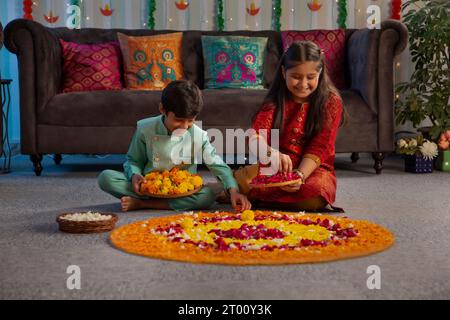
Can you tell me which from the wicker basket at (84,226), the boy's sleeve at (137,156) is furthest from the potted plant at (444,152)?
the wicker basket at (84,226)

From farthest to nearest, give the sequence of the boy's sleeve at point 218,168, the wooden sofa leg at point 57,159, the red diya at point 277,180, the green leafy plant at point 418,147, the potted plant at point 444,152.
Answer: the wooden sofa leg at point 57,159
the potted plant at point 444,152
the green leafy plant at point 418,147
the boy's sleeve at point 218,168
the red diya at point 277,180

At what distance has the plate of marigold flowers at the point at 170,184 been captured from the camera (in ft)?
9.89

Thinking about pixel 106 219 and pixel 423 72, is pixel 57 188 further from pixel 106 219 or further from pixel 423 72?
pixel 423 72

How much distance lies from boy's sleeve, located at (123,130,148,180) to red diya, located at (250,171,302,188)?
1.71 feet

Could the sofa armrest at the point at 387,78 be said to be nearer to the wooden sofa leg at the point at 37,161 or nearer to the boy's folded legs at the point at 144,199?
the boy's folded legs at the point at 144,199

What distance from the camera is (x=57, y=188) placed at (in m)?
3.82

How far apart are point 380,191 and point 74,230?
169 centimetres

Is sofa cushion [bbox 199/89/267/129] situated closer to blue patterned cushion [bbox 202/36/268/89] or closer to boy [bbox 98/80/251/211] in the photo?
blue patterned cushion [bbox 202/36/268/89]

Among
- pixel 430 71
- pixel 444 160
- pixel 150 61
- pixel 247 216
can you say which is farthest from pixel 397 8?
pixel 247 216

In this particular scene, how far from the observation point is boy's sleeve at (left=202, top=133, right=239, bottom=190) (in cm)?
312

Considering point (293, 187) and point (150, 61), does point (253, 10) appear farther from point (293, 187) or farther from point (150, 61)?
point (293, 187)

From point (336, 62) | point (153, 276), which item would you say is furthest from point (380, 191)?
point (153, 276)

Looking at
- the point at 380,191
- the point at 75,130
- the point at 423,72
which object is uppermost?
the point at 423,72

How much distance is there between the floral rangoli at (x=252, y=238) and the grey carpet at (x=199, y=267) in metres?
0.04
